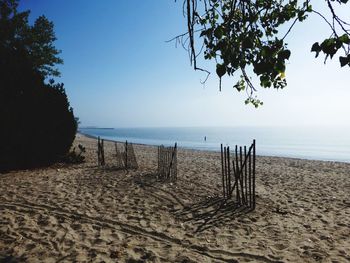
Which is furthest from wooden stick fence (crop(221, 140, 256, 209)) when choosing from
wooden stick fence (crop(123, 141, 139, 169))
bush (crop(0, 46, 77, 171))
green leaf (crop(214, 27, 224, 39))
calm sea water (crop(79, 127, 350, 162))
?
calm sea water (crop(79, 127, 350, 162))

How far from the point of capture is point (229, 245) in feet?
19.7

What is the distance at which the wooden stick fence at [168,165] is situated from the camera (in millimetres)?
12234

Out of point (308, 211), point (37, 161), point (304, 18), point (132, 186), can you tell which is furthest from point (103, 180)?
point (304, 18)

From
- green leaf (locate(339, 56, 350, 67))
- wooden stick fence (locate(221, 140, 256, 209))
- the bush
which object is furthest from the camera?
the bush

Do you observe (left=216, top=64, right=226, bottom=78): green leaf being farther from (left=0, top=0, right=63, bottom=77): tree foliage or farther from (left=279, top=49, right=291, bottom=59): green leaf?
(left=0, top=0, right=63, bottom=77): tree foliage

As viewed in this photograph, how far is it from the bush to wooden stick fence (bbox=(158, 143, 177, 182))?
5.14 m

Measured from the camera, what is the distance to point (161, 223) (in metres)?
7.18

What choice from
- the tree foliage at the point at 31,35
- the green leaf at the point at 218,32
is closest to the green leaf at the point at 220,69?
the green leaf at the point at 218,32

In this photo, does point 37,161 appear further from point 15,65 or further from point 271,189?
point 271,189

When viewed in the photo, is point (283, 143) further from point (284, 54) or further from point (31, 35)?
point (284, 54)

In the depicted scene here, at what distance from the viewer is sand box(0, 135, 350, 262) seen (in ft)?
18.2

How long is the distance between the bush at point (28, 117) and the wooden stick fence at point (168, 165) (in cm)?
514

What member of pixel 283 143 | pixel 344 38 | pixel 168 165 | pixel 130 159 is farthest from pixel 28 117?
pixel 283 143

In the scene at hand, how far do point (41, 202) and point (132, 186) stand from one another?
10.7ft
